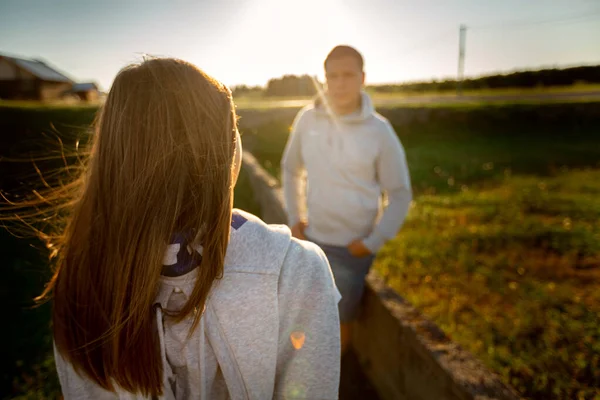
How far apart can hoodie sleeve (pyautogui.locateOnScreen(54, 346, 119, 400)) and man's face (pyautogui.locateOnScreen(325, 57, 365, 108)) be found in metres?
1.89

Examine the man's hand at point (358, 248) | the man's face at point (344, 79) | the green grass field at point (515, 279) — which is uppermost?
the man's face at point (344, 79)

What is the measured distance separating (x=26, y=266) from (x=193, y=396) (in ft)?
14.9

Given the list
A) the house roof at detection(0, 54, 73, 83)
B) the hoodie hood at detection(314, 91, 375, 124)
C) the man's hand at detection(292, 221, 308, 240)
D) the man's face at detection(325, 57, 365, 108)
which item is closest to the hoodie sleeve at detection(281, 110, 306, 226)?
the man's hand at detection(292, 221, 308, 240)

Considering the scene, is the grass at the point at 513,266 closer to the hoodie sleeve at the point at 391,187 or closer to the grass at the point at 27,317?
the hoodie sleeve at the point at 391,187

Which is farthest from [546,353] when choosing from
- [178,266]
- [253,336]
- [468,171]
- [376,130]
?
[468,171]

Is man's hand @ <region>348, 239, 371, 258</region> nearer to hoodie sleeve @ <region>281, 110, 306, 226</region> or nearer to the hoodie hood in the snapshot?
hoodie sleeve @ <region>281, 110, 306, 226</region>

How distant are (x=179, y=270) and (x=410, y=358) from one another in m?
1.63

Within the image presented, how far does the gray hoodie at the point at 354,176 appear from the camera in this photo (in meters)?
2.47

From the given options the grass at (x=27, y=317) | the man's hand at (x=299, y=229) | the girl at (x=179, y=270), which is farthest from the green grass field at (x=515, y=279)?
the grass at (x=27, y=317)

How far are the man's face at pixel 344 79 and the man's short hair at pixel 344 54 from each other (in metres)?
0.02

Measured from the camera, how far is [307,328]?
3.75 feet

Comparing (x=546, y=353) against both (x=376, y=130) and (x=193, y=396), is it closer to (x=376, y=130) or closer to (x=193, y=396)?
(x=376, y=130)

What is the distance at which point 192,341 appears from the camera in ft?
3.79

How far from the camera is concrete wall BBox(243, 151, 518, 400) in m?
1.87
